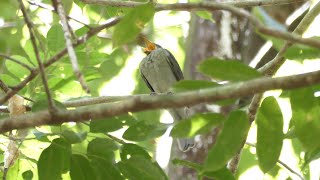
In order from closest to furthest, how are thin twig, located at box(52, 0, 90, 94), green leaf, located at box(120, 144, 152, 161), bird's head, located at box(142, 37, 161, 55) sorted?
thin twig, located at box(52, 0, 90, 94)
green leaf, located at box(120, 144, 152, 161)
bird's head, located at box(142, 37, 161, 55)

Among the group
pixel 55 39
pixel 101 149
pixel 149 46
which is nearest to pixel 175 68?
pixel 149 46

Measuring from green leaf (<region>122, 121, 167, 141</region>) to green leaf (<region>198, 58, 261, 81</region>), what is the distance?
0.29 metres

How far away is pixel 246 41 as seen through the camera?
186 inches

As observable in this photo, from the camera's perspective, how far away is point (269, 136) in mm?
1783

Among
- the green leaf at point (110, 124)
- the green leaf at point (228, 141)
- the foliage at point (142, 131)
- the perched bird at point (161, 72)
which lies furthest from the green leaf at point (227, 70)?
Result: the perched bird at point (161, 72)

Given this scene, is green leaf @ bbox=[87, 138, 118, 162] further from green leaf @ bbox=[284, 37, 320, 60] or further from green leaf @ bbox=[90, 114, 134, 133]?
green leaf @ bbox=[284, 37, 320, 60]

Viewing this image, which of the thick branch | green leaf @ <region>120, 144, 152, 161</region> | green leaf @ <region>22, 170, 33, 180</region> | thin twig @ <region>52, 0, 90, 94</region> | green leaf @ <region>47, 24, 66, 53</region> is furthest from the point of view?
green leaf @ <region>47, 24, 66, 53</region>

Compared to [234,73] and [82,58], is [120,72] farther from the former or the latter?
[234,73]

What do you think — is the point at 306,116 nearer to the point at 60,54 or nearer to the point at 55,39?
the point at 60,54

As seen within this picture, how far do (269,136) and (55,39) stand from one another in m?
1.06

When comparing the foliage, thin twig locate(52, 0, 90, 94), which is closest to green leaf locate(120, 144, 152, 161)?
the foliage

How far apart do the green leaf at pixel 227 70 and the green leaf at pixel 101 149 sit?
0.57 metres

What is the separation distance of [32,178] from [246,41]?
2.74 meters

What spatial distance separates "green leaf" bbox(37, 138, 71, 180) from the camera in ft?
6.42
